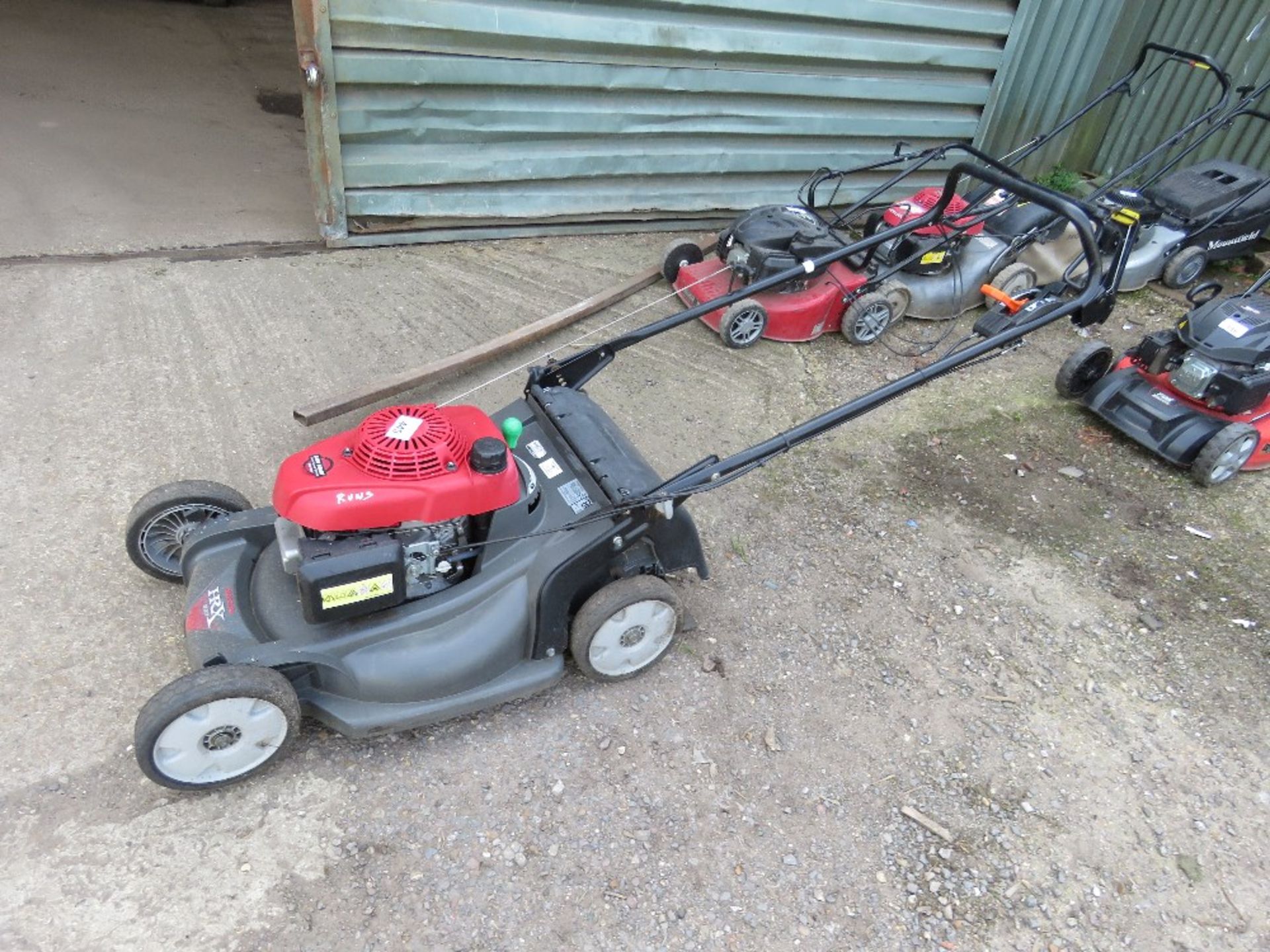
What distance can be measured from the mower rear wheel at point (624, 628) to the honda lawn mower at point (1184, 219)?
11.1 ft

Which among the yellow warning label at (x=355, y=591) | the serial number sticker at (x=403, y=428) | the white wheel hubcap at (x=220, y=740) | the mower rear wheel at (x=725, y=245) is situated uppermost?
the serial number sticker at (x=403, y=428)

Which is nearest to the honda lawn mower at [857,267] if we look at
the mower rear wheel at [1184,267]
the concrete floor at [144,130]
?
the mower rear wheel at [1184,267]

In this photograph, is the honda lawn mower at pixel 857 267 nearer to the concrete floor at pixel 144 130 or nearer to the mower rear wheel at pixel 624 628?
the mower rear wheel at pixel 624 628

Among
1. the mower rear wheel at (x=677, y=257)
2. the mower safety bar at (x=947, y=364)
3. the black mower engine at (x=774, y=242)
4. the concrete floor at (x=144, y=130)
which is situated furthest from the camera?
the mower rear wheel at (x=677, y=257)

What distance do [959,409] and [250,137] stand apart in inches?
179

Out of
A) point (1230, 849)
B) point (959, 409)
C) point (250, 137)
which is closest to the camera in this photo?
point (1230, 849)

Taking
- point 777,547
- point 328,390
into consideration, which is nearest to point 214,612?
point 328,390

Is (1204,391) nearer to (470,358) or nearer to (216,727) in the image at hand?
(470,358)

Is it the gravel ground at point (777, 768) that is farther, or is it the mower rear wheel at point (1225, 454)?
the mower rear wheel at point (1225, 454)

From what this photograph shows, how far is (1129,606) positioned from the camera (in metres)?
3.24

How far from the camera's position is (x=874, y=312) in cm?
454

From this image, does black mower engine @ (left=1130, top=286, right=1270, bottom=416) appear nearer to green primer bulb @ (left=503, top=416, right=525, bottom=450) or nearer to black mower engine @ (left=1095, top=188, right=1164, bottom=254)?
black mower engine @ (left=1095, top=188, right=1164, bottom=254)

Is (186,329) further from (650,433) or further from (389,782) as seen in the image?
(389,782)

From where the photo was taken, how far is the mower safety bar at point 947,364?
247cm
